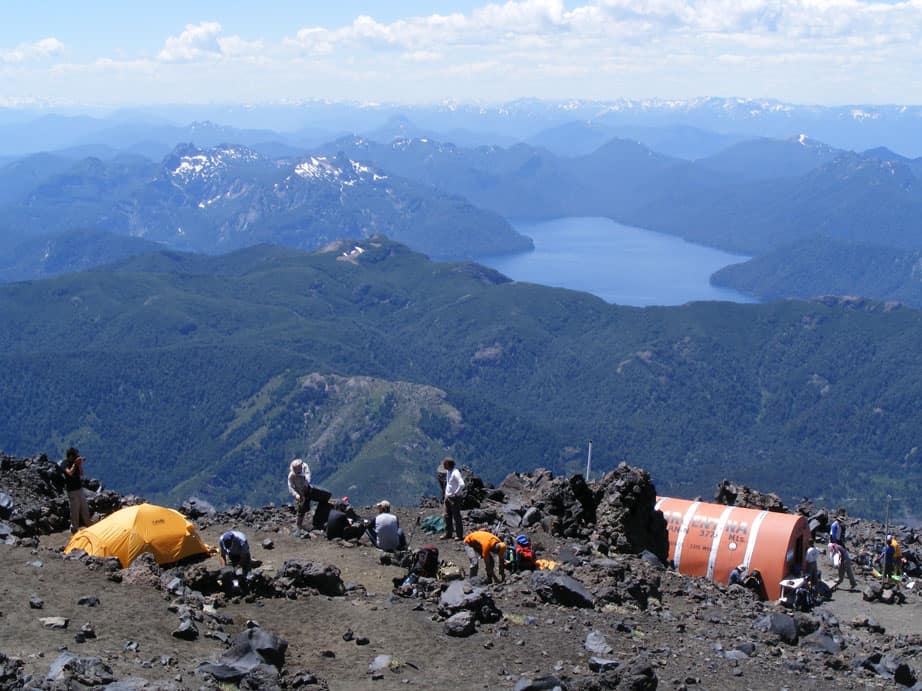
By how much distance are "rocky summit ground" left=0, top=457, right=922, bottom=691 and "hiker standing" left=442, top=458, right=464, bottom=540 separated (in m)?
1.18

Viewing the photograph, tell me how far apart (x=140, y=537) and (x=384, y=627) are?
7.36 meters

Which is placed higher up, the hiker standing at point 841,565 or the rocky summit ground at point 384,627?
the rocky summit ground at point 384,627

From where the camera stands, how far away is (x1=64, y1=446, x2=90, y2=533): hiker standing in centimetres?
2781

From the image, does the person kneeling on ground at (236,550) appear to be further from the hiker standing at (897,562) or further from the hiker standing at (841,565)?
the hiker standing at (897,562)

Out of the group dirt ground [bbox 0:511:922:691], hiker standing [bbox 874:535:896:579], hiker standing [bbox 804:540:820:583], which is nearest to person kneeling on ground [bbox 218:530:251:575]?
dirt ground [bbox 0:511:922:691]

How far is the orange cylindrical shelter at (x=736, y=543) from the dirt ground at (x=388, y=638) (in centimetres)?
879

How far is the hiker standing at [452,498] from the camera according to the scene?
30531mm

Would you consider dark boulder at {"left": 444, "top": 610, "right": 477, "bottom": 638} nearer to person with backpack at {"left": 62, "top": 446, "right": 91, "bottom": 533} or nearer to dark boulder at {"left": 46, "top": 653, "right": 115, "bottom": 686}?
dark boulder at {"left": 46, "top": 653, "right": 115, "bottom": 686}

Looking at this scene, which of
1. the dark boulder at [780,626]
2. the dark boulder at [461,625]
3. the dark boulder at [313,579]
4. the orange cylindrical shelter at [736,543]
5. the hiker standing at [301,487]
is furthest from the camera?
the orange cylindrical shelter at [736,543]

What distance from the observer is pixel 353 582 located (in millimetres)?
26250

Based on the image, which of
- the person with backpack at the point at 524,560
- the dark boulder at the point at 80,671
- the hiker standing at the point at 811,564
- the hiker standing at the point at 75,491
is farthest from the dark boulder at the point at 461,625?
the hiker standing at the point at 811,564

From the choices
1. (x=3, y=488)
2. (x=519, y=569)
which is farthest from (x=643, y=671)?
(x=3, y=488)

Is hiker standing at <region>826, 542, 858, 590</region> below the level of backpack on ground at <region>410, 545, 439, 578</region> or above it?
below

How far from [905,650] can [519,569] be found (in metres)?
9.82
